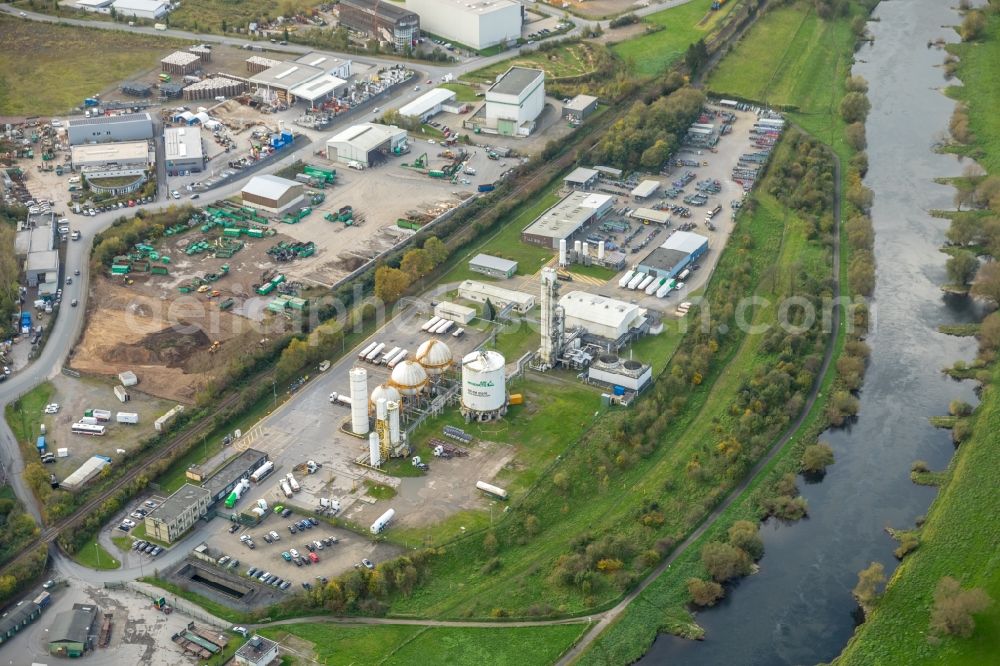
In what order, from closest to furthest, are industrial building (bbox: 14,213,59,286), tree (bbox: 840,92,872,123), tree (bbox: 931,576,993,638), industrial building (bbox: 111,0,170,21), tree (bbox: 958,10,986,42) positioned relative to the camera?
tree (bbox: 931,576,993,638), industrial building (bbox: 14,213,59,286), tree (bbox: 840,92,872,123), industrial building (bbox: 111,0,170,21), tree (bbox: 958,10,986,42)

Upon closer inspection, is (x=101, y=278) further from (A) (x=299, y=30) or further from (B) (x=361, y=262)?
(A) (x=299, y=30)

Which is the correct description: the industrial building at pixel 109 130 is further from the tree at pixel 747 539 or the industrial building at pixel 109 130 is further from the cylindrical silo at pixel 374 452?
the tree at pixel 747 539

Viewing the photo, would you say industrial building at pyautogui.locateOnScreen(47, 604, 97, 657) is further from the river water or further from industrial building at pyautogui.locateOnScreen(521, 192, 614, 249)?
industrial building at pyautogui.locateOnScreen(521, 192, 614, 249)

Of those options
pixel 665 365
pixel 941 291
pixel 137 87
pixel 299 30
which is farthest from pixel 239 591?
pixel 299 30

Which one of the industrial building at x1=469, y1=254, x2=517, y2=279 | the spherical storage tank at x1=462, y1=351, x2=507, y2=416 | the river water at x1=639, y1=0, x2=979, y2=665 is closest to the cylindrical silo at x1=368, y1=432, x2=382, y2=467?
the spherical storage tank at x1=462, y1=351, x2=507, y2=416

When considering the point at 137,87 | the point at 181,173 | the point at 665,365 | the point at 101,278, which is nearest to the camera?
the point at 665,365

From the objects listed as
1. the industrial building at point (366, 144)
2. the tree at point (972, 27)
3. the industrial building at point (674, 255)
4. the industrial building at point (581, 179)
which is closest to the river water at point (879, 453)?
the industrial building at point (674, 255)
